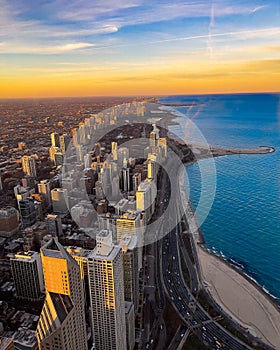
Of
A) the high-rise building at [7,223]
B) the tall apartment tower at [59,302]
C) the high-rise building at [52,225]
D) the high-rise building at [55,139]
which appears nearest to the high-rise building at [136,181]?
the high-rise building at [52,225]

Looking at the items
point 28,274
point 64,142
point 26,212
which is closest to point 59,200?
point 26,212

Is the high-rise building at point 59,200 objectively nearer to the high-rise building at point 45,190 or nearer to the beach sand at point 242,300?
the high-rise building at point 45,190

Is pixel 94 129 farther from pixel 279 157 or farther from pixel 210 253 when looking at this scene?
pixel 210 253

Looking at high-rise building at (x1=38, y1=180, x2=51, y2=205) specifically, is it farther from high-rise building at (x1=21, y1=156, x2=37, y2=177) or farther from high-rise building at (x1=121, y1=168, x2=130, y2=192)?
high-rise building at (x1=121, y1=168, x2=130, y2=192)

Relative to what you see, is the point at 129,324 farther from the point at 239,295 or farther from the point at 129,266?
the point at 239,295

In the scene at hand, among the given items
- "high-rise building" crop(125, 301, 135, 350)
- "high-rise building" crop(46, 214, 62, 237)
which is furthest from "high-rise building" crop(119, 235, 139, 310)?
"high-rise building" crop(46, 214, 62, 237)

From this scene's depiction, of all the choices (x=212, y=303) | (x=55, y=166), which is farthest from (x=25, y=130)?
(x=212, y=303)
